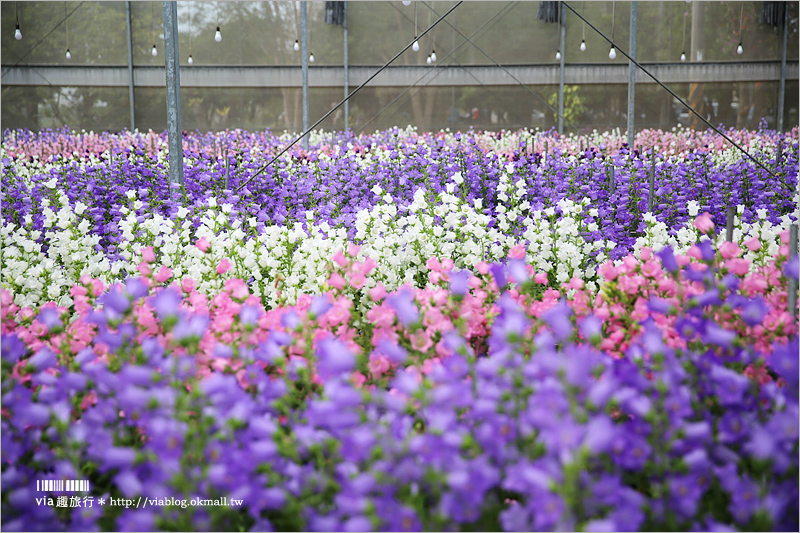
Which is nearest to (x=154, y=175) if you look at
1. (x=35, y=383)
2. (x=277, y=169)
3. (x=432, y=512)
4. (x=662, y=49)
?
(x=277, y=169)

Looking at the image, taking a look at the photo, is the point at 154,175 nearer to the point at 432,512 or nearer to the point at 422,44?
the point at 432,512

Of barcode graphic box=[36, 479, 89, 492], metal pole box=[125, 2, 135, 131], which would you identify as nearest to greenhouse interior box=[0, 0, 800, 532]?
barcode graphic box=[36, 479, 89, 492]

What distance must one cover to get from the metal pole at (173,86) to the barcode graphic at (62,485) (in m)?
3.11

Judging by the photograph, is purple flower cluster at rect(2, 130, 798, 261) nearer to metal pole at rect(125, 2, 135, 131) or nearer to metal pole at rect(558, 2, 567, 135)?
metal pole at rect(558, 2, 567, 135)

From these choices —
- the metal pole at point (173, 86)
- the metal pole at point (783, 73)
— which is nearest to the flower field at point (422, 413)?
the metal pole at point (173, 86)

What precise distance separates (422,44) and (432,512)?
1348 centimetres

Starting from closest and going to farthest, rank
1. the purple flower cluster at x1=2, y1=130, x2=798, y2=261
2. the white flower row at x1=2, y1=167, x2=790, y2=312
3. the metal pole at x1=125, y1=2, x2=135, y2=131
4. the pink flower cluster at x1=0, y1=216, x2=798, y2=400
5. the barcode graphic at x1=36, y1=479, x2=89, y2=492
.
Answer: the barcode graphic at x1=36, y1=479, x2=89, y2=492 → the pink flower cluster at x1=0, y1=216, x2=798, y2=400 → the white flower row at x1=2, y1=167, x2=790, y2=312 → the purple flower cluster at x1=2, y1=130, x2=798, y2=261 → the metal pole at x1=125, y1=2, x2=135, y2=131

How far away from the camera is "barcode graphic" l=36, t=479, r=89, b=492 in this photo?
3.20ft

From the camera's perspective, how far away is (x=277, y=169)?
4.74 meters

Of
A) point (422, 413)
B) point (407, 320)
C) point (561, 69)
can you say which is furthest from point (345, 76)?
point (422, 413)

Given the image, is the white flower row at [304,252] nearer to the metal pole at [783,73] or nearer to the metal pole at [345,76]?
the metal pole at [345,76]

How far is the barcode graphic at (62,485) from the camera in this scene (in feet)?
3.20

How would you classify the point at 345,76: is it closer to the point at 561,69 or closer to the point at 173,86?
the point at 561,69

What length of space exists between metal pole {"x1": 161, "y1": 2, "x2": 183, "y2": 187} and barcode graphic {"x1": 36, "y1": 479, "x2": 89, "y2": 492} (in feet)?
10.2
